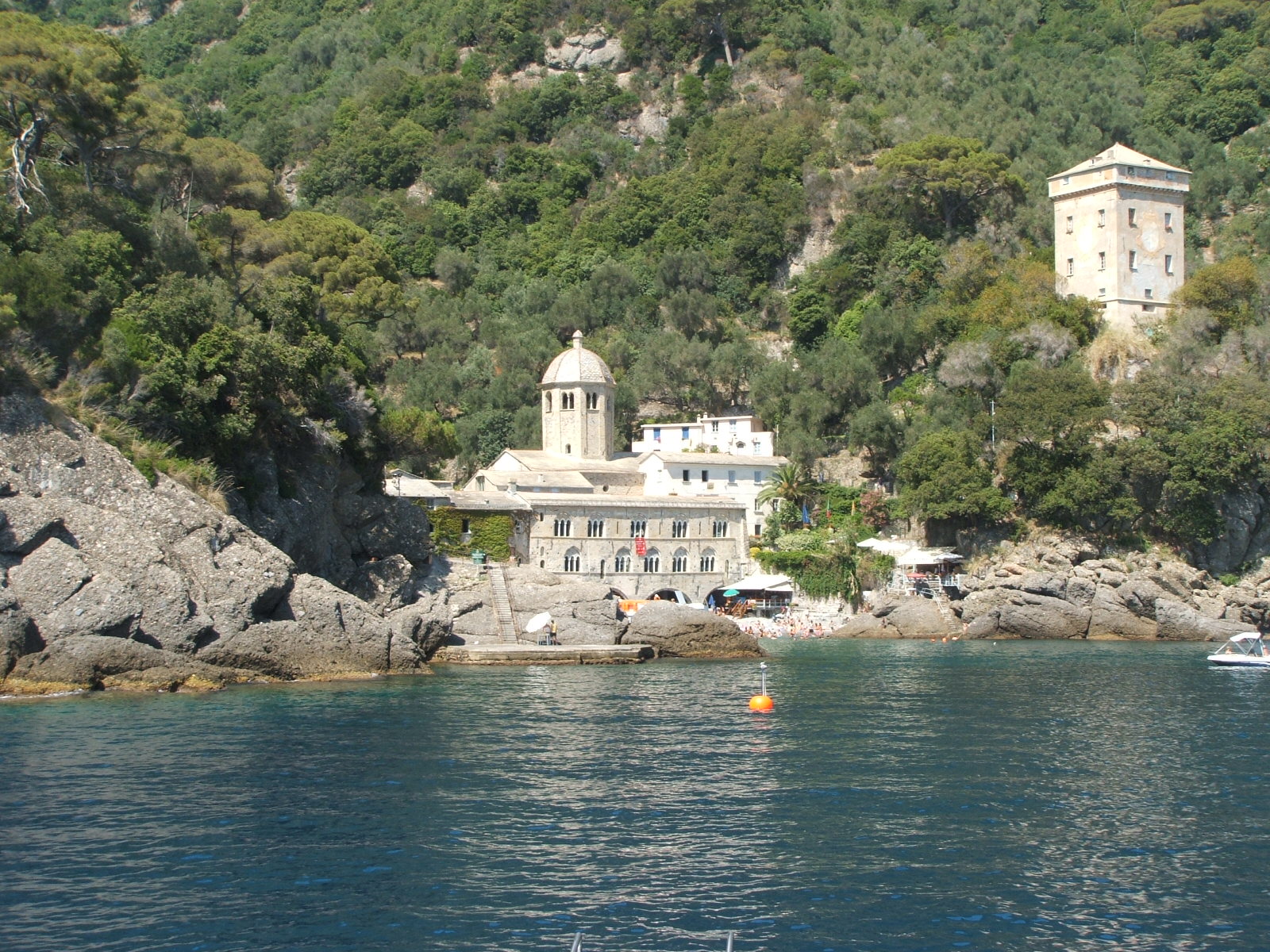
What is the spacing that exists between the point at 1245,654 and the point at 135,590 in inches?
1339

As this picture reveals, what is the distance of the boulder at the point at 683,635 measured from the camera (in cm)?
4772

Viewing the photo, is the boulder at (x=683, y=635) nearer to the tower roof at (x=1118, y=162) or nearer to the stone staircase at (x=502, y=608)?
the stone staircase at (x=502, y=608)

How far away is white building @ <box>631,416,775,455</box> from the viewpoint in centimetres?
7438

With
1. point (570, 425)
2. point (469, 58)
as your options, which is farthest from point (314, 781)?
point (469, 58)

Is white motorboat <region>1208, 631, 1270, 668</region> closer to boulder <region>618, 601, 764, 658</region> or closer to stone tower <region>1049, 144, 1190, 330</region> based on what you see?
boulder <region>618, 601, 764, 658</region>

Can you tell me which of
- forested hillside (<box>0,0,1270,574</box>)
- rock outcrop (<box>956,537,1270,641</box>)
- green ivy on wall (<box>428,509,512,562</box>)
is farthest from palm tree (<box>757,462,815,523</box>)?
green ivy on wall (<box>428,509,512,562</box>)

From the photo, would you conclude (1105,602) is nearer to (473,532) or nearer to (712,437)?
(712,437)

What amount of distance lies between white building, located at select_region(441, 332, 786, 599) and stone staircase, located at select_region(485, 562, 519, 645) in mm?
7235

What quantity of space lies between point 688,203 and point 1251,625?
5170 centimetres

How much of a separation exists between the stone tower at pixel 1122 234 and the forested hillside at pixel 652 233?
7.81 ft

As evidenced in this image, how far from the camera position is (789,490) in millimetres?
69875

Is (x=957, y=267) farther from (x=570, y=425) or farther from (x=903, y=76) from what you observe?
(x=903, y=76)

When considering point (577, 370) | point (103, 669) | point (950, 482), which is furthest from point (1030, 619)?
point (103, 669)

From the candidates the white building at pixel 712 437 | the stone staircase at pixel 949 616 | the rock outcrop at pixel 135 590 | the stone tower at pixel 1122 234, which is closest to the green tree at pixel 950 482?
the stone staircase at pixel 949 616
